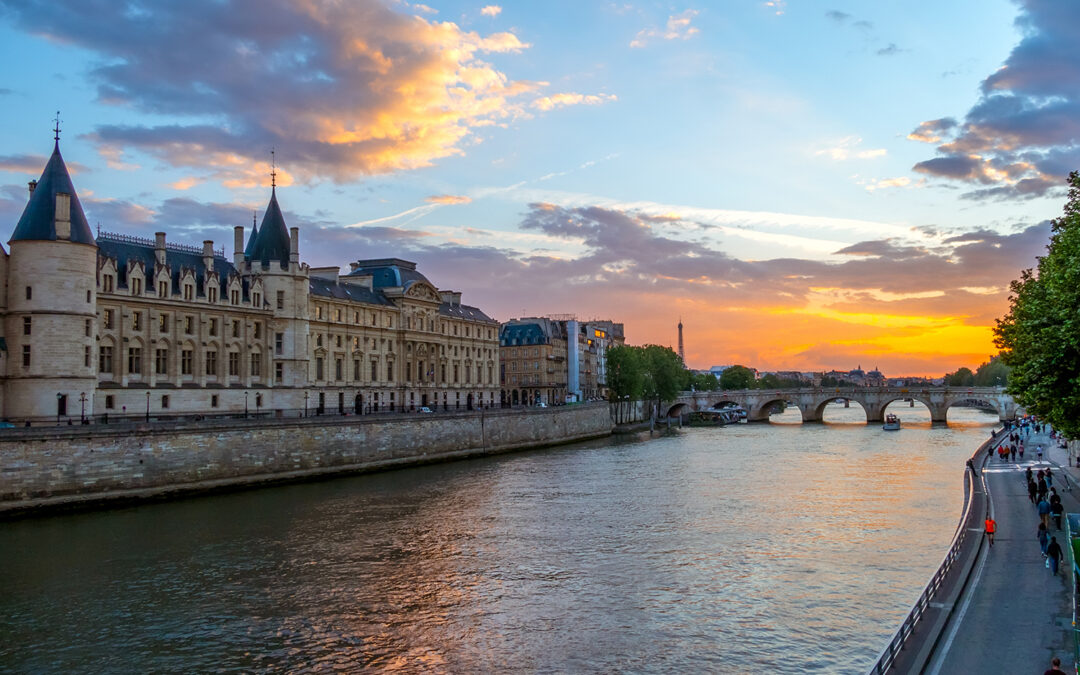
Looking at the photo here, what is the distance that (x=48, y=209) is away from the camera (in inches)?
1745

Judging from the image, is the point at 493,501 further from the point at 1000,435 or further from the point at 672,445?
the point at 1000,435

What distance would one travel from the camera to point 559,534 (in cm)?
3428

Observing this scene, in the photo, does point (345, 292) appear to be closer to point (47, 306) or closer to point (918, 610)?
point (47, 306)

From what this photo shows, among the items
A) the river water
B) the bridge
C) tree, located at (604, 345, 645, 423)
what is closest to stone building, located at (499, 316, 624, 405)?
tree, located at (604, 345, 645, 423)

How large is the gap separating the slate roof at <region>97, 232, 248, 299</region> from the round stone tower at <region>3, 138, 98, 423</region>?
22.5 feet

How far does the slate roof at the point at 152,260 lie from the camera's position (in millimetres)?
53875

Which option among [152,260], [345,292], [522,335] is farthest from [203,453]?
[522,335]

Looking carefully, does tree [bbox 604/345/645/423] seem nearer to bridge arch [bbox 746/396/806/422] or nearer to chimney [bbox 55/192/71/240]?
bridge arch [bbox 746/396/806/422]

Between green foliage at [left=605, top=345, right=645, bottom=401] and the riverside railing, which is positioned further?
green foliage at [left=605, top=345, right=645, bottom=401]

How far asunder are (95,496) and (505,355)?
9340 cm

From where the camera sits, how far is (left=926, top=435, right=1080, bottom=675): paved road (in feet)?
51.8

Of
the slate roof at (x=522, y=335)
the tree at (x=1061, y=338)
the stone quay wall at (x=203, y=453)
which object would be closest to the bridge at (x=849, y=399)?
the slate roof at (x=522, y=335)

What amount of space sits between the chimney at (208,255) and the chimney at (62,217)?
51.6 feet

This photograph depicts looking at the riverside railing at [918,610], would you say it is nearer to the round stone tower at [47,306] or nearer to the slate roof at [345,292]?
the round stone tower at [47,306]
